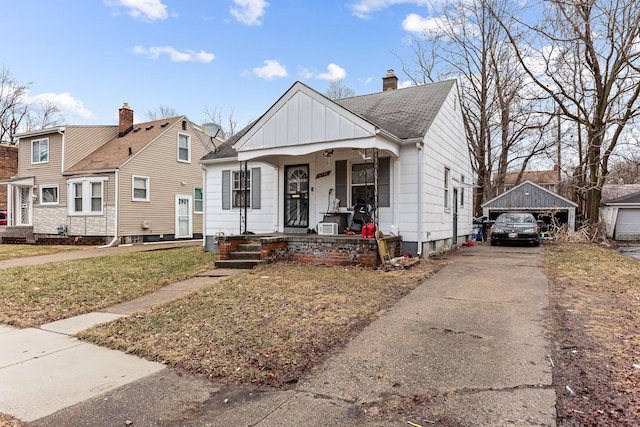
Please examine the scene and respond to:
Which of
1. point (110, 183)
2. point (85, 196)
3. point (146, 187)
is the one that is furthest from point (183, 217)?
point (85, 196)

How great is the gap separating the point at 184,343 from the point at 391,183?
7499 millimetres

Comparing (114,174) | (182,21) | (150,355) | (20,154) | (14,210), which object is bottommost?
(150,355)

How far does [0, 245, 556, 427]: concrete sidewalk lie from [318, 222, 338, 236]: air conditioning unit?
5.60m

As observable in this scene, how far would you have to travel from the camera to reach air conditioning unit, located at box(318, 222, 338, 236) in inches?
404

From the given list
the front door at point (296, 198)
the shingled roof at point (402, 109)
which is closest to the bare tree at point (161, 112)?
the shingled roof at point (402, 109)

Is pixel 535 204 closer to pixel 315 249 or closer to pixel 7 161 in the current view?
pixel 315 249

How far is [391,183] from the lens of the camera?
10398mm

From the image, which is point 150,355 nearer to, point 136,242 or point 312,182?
point 312,182

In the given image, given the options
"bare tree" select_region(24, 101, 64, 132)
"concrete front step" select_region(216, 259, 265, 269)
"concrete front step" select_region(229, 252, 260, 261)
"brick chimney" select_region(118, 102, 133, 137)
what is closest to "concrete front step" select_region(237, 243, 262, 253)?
"concrete front step" select_region(229, 252, 260, 261)

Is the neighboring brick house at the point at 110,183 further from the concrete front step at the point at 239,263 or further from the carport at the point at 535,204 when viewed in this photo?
the carport at the point at 535,204

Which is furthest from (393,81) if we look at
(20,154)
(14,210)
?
(14,210)

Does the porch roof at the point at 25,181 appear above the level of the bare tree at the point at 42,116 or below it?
below

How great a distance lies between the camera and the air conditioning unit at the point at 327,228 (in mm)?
10273

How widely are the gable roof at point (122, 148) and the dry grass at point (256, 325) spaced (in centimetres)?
1355
